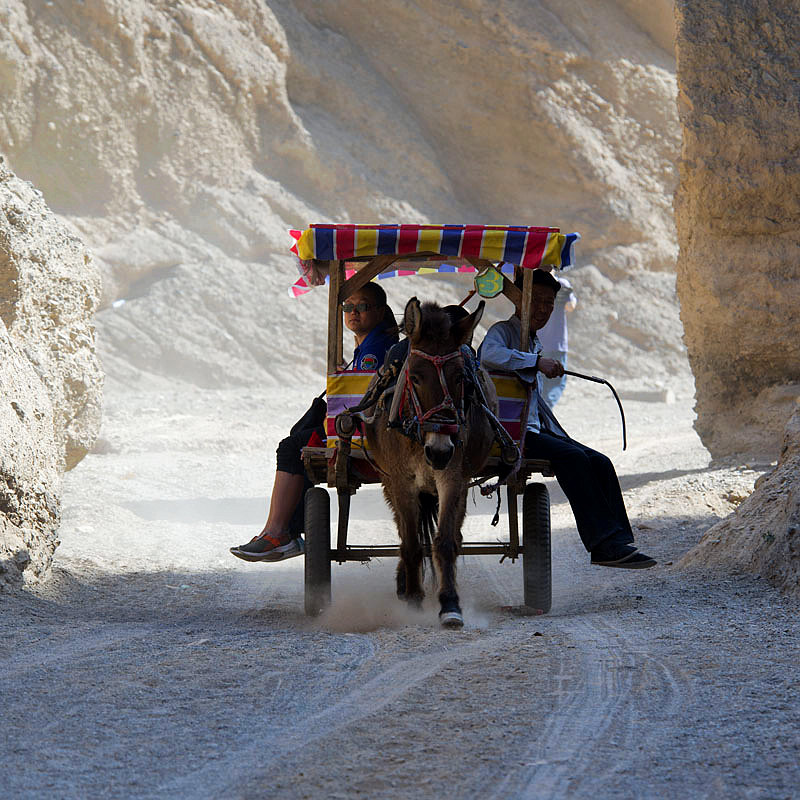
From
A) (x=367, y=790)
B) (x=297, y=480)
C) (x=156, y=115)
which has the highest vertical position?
(x=156, y=115)

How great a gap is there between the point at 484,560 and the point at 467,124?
22.8m

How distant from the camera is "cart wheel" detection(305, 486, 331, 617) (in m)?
5.95

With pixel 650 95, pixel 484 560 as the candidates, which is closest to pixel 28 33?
pixel 650 95

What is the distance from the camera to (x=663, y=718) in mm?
3441

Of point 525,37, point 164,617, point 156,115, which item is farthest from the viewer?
point 525,37

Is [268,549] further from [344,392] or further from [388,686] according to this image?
[388,686]

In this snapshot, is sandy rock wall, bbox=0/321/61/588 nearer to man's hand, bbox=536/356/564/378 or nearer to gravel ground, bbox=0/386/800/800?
gravel ground, bbox=0/386/800/800

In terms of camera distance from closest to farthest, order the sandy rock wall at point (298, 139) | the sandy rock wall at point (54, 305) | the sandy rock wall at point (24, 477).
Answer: the sandy rock wall at point (24, 477), the sandy rock wall at point (54, 305), the sandy rock wall at point (298, 139)

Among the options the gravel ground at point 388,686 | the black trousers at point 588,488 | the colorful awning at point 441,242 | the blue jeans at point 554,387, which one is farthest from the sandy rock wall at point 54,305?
the blue jeans at point 554,387

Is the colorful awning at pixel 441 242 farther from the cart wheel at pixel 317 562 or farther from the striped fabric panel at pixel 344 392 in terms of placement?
the cart wheel at pixel 317 562

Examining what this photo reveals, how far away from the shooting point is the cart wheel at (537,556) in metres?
5.92

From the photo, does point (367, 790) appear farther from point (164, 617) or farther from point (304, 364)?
point (304, 364)

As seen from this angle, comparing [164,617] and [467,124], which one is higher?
[467,124]

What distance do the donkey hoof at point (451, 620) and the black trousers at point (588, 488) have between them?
3.42 ft
